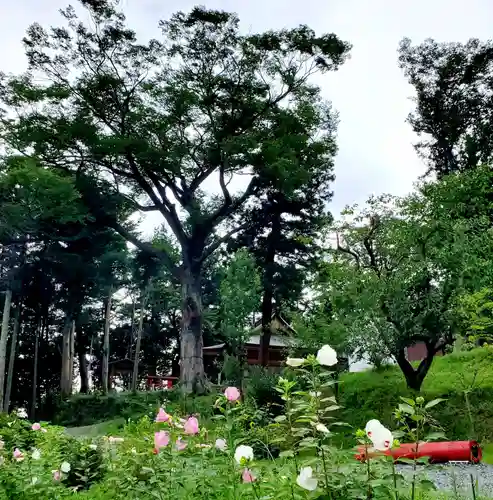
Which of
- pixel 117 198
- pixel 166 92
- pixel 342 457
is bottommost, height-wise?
pixel 342 457

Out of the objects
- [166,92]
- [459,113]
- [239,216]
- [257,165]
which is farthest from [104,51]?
[459,113]

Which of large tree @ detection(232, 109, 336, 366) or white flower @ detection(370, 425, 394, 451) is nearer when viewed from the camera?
white flower @ detection(370, 425, 394, 451)

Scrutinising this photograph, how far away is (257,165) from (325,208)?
5.94 metres

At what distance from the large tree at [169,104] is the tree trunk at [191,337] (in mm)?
34

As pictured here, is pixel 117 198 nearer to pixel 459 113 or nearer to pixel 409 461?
pixel 459 113

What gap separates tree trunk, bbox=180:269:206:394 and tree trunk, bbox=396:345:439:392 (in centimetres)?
694

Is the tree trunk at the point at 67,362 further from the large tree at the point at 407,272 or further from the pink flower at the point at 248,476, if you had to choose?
the pink flower at the point at 248,476

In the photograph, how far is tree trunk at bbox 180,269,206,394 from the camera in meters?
17.7

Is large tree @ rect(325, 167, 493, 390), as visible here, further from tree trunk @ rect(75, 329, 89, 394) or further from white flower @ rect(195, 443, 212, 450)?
tree trunk @ rect(75, 329, 89, 394)

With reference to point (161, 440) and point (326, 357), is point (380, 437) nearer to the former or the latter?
point (326, 357)

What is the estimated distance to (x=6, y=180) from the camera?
1756 cm

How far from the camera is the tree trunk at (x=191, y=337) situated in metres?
17.7

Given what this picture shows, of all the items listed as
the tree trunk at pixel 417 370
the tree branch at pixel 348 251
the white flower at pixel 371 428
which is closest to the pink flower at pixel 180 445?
the white flower at pixel 371 428

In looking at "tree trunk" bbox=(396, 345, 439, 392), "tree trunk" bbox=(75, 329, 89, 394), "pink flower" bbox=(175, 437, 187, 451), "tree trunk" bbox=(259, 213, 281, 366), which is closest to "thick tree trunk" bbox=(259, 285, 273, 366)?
"tree trunk" bbox=(259, 213, 281, 366)
